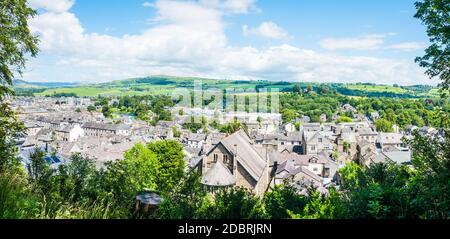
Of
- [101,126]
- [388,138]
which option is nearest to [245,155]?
[388,138]

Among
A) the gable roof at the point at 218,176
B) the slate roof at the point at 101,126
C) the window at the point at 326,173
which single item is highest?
the gable roof at the point at 218,176

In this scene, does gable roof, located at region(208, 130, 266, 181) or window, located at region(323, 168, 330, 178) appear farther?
window, located at region(323, 168, 330, 178)

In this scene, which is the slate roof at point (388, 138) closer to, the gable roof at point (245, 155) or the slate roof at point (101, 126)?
the gable roof at point (245, 155)

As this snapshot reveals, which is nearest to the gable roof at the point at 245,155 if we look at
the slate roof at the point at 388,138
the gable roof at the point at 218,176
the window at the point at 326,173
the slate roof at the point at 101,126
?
the gable roof at the point at 218,176

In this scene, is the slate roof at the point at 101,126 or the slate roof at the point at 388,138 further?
the slate roof at the point at 101,126

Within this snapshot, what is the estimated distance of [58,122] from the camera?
424ft

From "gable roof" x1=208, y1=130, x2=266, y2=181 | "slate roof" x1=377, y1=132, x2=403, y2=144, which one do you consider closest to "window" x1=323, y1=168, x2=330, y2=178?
"gable roof" x1=208, y1=130, x2=266, y2=181

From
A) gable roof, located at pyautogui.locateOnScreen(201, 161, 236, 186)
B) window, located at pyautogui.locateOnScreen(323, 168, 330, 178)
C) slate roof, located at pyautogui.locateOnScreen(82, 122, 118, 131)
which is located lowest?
window, located at pyautogui.locateOnScreen(323, 168, 330, 178)

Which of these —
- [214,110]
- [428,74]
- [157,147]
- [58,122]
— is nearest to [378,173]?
[428,74]

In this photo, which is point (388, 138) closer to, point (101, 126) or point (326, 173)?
point (326, 173)

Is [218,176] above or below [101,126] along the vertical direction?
above

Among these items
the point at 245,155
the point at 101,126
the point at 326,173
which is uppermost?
the point at 245,155

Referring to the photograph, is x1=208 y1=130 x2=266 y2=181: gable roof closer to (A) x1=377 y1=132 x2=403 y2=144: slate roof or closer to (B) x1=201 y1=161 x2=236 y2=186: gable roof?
(B) x1=201 y1=161 x2=236 y2=186: gable roof
